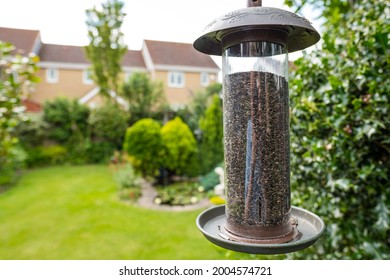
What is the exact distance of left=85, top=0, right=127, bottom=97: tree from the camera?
41.5 feet

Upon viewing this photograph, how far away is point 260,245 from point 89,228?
16.1 ft

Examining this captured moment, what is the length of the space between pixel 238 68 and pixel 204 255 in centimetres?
349

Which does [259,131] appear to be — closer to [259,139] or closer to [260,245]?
[259,139]

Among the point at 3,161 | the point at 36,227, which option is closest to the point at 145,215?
the point at 36,227

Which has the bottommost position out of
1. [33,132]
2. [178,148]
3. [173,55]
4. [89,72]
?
[178,148]

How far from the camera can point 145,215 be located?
231 inches

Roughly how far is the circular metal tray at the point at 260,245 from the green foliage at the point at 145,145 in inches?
249

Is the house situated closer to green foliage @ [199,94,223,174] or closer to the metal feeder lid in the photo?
green foliage @ [199,94,223,174]

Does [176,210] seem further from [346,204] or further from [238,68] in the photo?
[238,68]

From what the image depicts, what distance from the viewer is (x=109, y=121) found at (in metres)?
11.8

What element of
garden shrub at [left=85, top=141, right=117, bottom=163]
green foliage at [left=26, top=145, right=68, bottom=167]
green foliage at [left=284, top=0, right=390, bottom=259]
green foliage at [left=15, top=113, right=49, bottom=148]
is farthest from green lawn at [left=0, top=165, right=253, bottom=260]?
garden shrub at [left=85, top=141, right=117, bottom=163]

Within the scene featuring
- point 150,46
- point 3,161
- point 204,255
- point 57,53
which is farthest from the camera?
point 57,53

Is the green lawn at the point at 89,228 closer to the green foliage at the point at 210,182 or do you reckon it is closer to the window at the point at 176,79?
the green foliage at the point at 210,182

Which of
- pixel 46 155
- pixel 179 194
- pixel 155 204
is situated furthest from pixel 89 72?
pixel 155 204
